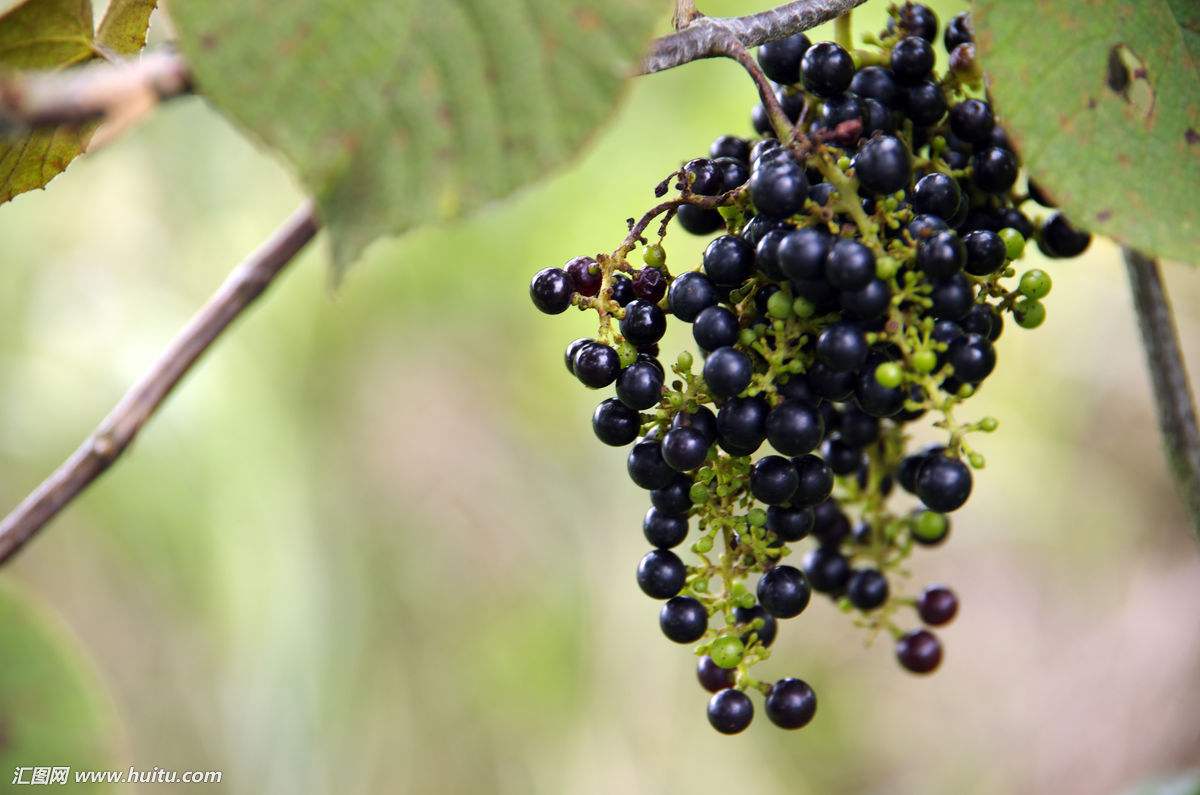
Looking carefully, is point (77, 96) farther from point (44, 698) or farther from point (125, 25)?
point (44, 698)

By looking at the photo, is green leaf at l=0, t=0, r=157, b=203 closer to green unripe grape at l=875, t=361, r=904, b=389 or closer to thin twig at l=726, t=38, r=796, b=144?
thin twig at l=726, t=38, r=796, b=144

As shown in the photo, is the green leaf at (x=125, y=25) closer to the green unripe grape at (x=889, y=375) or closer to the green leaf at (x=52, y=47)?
the green leaf at (x=52, y=47)

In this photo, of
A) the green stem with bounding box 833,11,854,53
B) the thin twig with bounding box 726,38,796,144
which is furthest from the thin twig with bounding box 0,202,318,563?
the green stem with bounding box 833,11,854,53

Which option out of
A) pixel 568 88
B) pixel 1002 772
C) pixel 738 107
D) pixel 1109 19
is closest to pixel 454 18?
pixel 568 88

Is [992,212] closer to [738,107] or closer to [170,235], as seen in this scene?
[738,107]

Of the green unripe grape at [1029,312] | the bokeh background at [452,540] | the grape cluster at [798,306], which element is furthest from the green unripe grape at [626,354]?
the bokeh background at [452,540]

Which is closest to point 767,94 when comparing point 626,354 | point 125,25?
point 626,354

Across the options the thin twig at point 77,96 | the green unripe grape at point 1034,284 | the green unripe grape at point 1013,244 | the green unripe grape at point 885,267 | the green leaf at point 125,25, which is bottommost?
the green unripe grape at point 1034,284
